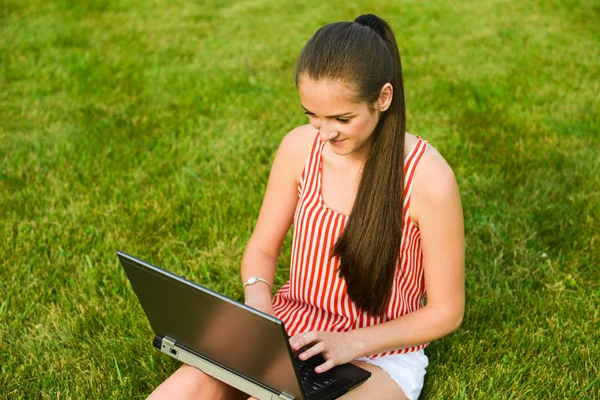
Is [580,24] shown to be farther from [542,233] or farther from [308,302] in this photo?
[308,302]

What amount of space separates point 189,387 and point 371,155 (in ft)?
3.20

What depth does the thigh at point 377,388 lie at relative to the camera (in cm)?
234

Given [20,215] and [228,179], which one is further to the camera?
[228,179]

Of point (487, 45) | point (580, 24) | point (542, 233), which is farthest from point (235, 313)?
point (580, 24)

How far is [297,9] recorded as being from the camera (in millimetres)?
8141

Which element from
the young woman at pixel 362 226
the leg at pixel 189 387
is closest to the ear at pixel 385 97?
the young woman at pixel 362 226

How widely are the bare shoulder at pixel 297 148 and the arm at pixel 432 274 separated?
0.47 metres

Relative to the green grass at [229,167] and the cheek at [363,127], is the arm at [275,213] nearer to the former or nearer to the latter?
the cheek at [363,127]

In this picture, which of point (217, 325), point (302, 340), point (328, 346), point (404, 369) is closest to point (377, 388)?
point (404, 369)

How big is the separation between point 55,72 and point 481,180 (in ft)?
12.9

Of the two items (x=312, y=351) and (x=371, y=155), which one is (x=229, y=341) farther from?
(x=371, y=155)

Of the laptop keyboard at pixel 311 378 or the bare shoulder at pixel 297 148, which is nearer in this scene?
the laptop keyboard at pixel 311 378

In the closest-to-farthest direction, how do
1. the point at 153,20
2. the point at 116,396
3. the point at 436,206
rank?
the point at 436,206 → the point at 116,396 → the point at 153,20

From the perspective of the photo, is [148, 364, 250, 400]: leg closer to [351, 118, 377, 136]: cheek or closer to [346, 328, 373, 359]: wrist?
[346, 328, 373, 359]: wrist
